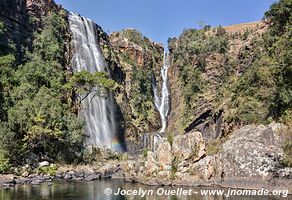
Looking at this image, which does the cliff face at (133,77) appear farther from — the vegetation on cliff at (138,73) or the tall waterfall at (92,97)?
the tall waterfall at (92,97)

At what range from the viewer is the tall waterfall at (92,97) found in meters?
54.4

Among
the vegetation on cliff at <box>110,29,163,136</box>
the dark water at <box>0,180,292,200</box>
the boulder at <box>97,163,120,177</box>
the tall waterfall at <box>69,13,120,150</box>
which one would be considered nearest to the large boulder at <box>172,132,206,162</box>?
the dark water at <box>0,180,292,200</box>

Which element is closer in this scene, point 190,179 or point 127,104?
point 190,179

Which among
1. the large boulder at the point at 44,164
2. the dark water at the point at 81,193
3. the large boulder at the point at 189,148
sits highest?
the large boulder at the point at 189,148

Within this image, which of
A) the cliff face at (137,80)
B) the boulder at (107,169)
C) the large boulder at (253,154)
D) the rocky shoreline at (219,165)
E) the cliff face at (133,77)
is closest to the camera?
the rocky shoreline at (219,165)

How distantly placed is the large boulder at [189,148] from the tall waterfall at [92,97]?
22.0m

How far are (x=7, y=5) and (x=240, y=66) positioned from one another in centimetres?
3604

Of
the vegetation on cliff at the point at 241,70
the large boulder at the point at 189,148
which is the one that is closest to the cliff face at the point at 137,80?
the vegetation on cliff at the point at 241,70

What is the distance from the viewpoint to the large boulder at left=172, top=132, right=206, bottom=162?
29.1 meters

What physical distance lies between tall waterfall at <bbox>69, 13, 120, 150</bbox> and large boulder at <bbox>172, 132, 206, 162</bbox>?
2200cm

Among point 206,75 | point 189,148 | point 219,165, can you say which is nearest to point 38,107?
point 189,148

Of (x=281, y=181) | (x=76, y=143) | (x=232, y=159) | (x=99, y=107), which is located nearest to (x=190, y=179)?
(x=232, y=159)

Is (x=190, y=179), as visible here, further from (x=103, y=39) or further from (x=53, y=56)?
(x=103, y=39)

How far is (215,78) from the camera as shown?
66.9m
